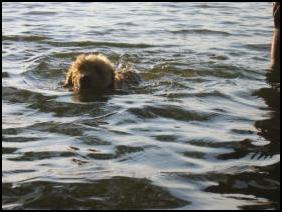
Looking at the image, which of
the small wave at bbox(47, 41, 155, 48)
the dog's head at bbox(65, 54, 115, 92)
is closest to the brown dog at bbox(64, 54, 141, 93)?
the dog's head at bbox(65, 54, 115, 92)

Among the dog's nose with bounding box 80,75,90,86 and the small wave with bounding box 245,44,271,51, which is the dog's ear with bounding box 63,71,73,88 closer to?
the dog's nose with bounding box 80,75,90,86

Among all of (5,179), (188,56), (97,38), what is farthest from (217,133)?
(97,38)

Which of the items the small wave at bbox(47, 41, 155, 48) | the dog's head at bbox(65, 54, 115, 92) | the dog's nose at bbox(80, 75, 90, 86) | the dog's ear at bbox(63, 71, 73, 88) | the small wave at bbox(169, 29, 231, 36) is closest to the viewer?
the dog's nose at bbox(80, 75, 90, 86)

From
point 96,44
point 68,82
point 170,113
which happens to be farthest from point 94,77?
point 96,44

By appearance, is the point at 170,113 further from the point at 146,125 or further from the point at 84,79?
the point at 84,79

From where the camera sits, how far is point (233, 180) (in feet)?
15.6

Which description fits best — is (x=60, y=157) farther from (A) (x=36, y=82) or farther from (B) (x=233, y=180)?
(A) (x=36, y=82)

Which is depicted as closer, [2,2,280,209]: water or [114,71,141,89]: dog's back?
[2,2,280,209]: water

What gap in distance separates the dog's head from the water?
351 millimetres

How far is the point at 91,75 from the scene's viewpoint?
882 centimetres

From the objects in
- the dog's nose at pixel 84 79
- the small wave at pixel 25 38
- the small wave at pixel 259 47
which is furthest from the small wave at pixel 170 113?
the small wave at pixel 25 38

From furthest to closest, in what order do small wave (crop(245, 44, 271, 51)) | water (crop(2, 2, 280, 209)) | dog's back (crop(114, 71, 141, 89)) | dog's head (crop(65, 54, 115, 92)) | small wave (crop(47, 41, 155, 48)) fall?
small wave (crop(47, 41, 155, 48))
small wave (crop(245, 44, 271, 51))
dog's back (crop(114, 71, 141, 89))
dog's head (crop(65, 54, 115, 92))
water (crop(2, 2, 280, 209))

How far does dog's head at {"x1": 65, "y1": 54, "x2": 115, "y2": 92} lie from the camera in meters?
8.76

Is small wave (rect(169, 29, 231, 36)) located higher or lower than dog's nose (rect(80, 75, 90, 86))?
higher
